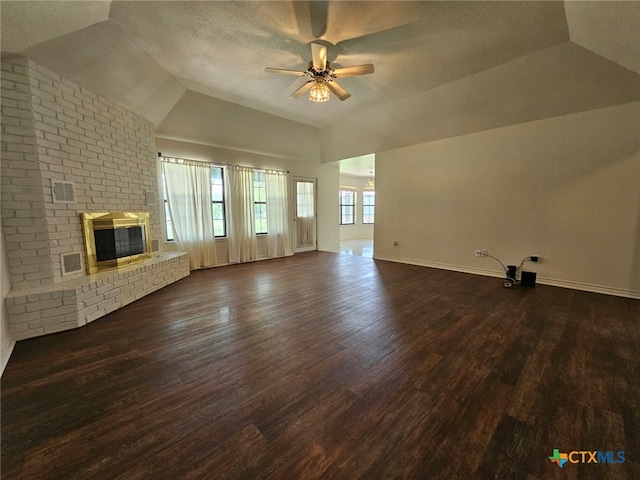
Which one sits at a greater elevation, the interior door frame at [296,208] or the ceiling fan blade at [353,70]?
the ceiling fan blade at [353,70]

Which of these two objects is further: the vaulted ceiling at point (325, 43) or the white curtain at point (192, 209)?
the white curtain at point (192, 209)

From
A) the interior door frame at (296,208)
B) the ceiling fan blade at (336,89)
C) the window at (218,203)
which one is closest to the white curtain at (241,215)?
the window at (218,203)

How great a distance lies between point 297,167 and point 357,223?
5.03 meters

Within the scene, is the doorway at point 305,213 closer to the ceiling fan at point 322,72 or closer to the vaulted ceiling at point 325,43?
the vaulted ceiling at point 325,43

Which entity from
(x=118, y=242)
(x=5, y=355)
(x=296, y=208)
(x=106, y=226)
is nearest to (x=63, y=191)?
(x=106, y=226)

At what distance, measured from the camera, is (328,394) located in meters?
1.74

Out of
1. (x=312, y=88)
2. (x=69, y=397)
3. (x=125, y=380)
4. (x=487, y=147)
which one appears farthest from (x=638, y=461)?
(x=487, y=147)

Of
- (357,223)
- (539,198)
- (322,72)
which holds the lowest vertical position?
(357,223)

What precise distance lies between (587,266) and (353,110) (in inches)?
182

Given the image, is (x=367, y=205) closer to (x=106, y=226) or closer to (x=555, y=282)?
(x=555, y=282)

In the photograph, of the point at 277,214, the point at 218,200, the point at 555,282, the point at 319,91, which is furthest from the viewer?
the point at 277,214

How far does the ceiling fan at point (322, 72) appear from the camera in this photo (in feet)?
9.53

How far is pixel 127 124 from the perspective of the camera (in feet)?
12.8

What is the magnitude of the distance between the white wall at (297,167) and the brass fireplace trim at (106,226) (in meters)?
1.28
